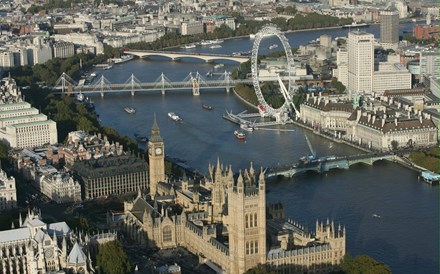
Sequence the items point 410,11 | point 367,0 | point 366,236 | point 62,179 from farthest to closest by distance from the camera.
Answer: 1. point 367,0
2. point 410,11
3. point 62,179
4. point 366,236

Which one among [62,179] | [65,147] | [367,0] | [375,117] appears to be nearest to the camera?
[62,179]

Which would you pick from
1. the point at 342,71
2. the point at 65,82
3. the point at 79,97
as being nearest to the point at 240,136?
the point at 342,71

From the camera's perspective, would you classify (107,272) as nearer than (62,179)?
Yes

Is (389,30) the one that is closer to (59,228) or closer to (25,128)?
(25,128)

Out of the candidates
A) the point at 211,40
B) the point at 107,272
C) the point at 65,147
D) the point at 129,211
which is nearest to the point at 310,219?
the point at 129,211

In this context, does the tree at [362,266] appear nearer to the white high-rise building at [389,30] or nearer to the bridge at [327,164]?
the bridge at [327,164]

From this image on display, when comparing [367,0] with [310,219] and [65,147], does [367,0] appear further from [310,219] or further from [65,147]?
[310,219]

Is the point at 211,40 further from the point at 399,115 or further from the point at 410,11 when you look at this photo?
the point at 399,115

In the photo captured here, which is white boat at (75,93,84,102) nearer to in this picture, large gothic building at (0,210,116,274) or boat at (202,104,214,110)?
boat at (202,104,214,110)
